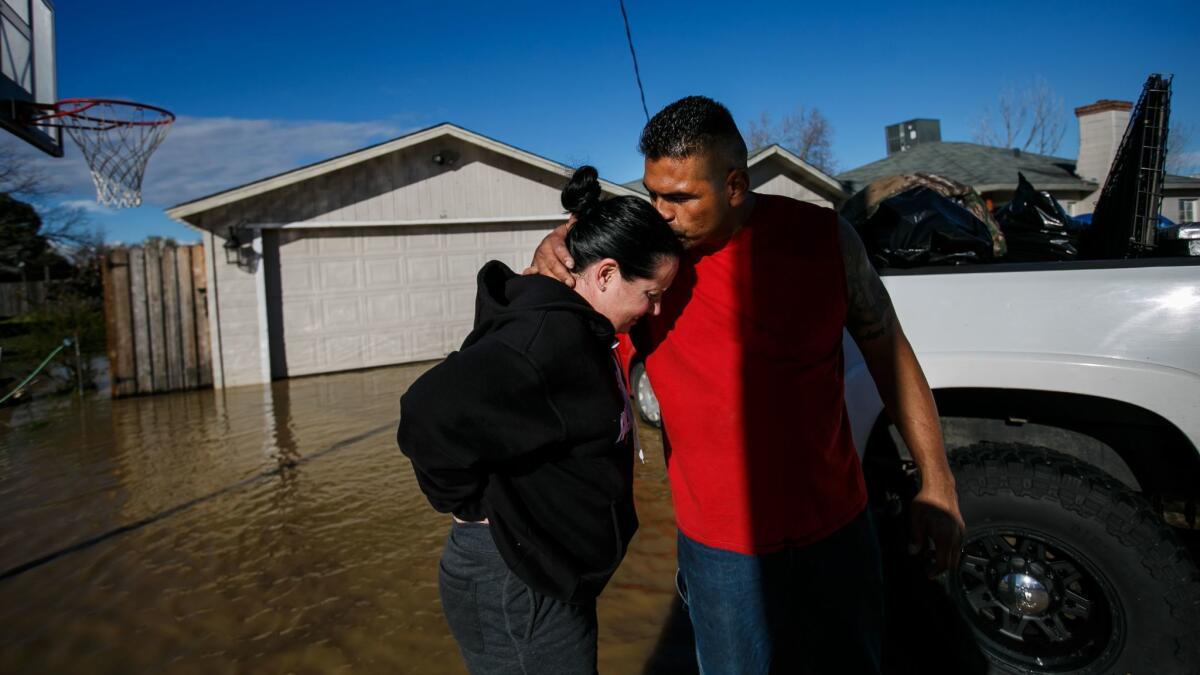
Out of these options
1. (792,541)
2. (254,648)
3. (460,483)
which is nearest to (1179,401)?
(792,541)

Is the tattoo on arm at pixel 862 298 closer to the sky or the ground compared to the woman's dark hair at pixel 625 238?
closer to the ground

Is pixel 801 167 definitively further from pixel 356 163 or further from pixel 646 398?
pixel 646 398

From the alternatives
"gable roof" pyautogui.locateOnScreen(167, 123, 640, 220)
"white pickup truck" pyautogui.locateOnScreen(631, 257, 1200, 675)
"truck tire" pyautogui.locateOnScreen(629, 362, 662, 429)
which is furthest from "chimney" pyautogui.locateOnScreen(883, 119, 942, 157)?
"white pickup truck" pyautogui.locateOnScreen(631, 257, 1200, 675)

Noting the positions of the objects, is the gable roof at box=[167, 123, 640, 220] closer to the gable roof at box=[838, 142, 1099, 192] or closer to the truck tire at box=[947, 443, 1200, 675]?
the truck tire at box=[947, 443, 1200, 675]

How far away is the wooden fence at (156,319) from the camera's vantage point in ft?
34.0

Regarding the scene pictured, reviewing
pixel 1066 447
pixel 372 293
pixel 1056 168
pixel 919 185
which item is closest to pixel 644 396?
pixel 919 185

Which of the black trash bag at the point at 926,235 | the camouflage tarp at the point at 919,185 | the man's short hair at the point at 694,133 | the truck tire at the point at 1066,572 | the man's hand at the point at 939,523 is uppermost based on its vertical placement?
the camouflage tarp at the point at 919,185

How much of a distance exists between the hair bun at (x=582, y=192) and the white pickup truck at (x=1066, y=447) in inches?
56.6

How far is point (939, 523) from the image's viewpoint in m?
1.90

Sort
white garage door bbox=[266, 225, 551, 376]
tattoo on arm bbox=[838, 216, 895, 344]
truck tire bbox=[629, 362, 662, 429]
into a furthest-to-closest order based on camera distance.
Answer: white garage door bbox=[266, 225, 551, 376] < truck tire bbox=[629, 362, 662, 429] < tattoo on arm bbox=[838, 216, 895, 344]

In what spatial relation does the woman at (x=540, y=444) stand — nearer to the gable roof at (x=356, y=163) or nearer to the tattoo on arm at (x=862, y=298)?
the tattoo on arm at (x=862, y=298)

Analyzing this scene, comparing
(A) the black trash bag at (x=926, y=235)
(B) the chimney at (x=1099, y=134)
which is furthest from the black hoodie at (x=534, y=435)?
(B) the chimney at (x=1099, y=134)

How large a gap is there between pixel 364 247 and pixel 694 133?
10788 mm

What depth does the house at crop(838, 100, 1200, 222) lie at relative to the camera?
697 inches
